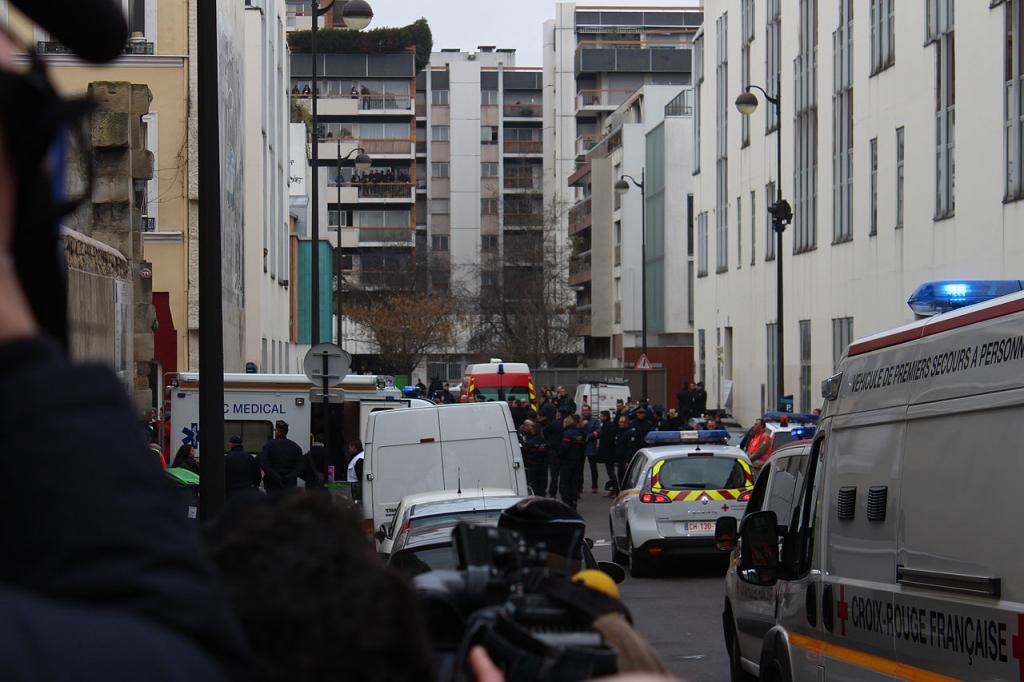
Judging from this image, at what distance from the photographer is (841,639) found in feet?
23.8

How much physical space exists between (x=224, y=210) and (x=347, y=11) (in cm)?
825

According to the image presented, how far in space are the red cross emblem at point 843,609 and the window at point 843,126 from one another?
115ft

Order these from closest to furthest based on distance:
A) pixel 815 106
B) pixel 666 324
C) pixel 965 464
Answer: pixel 965 464, pixel 815 106, pixel 666 324

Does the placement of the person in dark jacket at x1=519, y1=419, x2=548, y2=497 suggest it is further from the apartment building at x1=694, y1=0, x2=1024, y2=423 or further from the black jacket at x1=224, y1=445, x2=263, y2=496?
the black jacket at x1=224, y1=445, x2=263, y2=496

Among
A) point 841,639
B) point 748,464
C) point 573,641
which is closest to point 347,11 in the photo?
point 748,464

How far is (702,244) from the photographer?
63.0 metres

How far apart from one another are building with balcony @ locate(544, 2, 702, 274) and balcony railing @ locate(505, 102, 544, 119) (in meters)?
11.9

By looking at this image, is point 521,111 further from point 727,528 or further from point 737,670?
point 727,528

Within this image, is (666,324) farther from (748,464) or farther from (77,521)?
(77,521)

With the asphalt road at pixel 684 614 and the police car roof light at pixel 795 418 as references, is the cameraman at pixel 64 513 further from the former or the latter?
the police car roof light at pixel 795 418

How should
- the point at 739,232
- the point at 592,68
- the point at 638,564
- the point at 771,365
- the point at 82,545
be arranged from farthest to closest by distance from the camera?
the point at 592,68 < the point at 739,232 < the point at 771,365 < the point at 638,564 < the point at 82,545

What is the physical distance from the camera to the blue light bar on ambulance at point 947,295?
817 centimetres

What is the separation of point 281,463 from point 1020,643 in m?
15.7

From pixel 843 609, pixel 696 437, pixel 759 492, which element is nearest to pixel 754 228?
pixel 696 437
